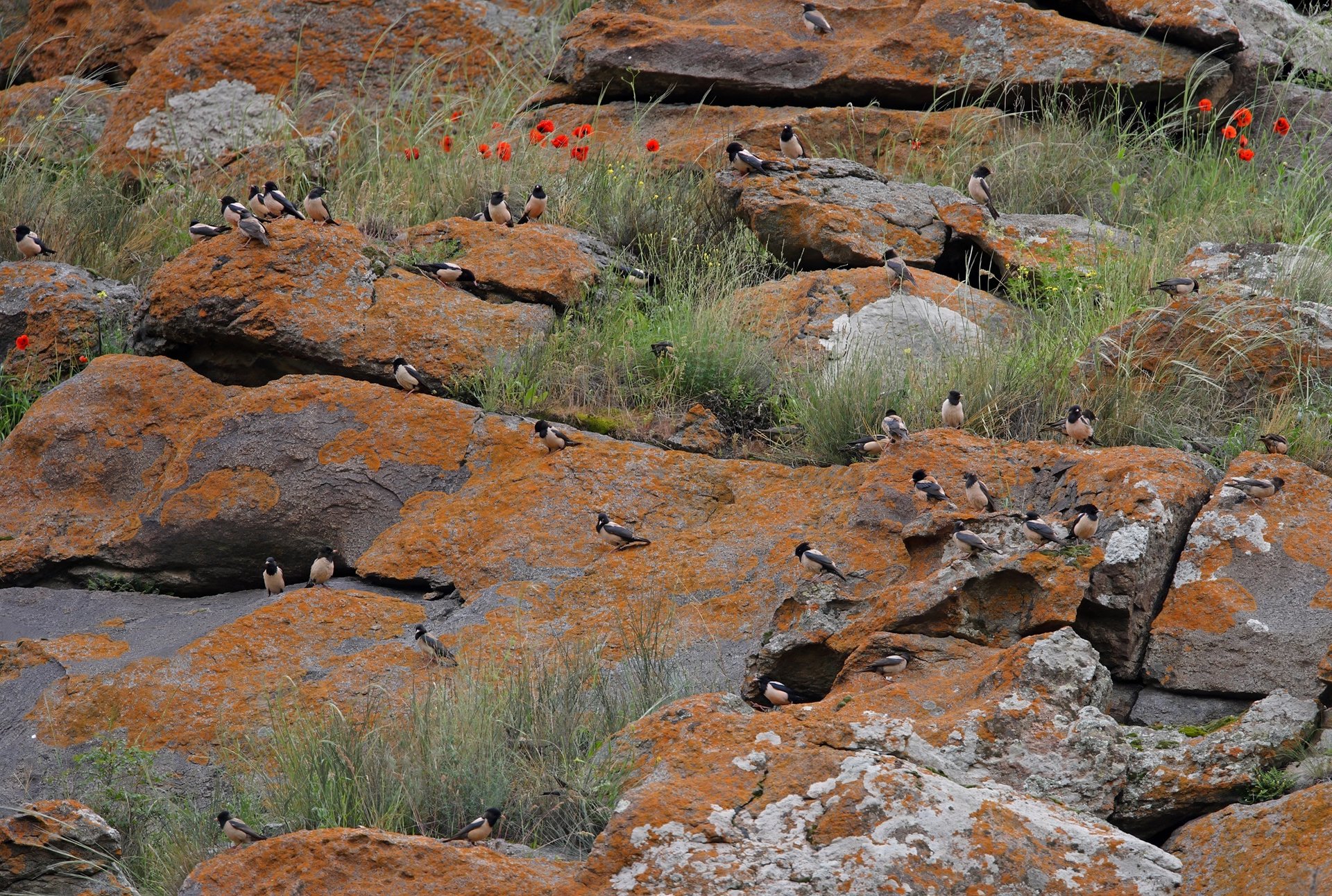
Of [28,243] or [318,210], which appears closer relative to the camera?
[318,210]

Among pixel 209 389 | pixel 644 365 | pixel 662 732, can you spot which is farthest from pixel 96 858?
pixel 644 365

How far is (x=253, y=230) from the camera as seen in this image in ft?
25.8

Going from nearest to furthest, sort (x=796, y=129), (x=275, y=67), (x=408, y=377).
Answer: (x=408, y=377), (x=796, y=129), (x=275, y=67)

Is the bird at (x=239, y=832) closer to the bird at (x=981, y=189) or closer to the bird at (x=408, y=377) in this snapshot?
the bird at (x=408, y=377)

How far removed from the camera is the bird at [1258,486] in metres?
5.67

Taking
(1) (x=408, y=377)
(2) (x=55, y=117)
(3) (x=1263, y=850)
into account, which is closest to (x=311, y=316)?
(1) (x=408, y=377)

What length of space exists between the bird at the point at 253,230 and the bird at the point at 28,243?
7.71 ft

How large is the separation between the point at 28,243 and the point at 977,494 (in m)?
7.09

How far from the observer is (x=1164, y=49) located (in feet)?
35.4

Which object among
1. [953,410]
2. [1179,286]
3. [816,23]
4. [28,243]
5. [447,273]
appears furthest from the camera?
[816,23]

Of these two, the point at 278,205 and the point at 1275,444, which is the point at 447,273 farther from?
the point at 1275,444

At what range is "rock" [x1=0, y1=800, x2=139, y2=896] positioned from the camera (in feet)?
15.6

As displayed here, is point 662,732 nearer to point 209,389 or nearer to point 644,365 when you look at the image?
point 644,365

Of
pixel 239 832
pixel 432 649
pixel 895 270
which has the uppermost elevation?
pixel 895 270
